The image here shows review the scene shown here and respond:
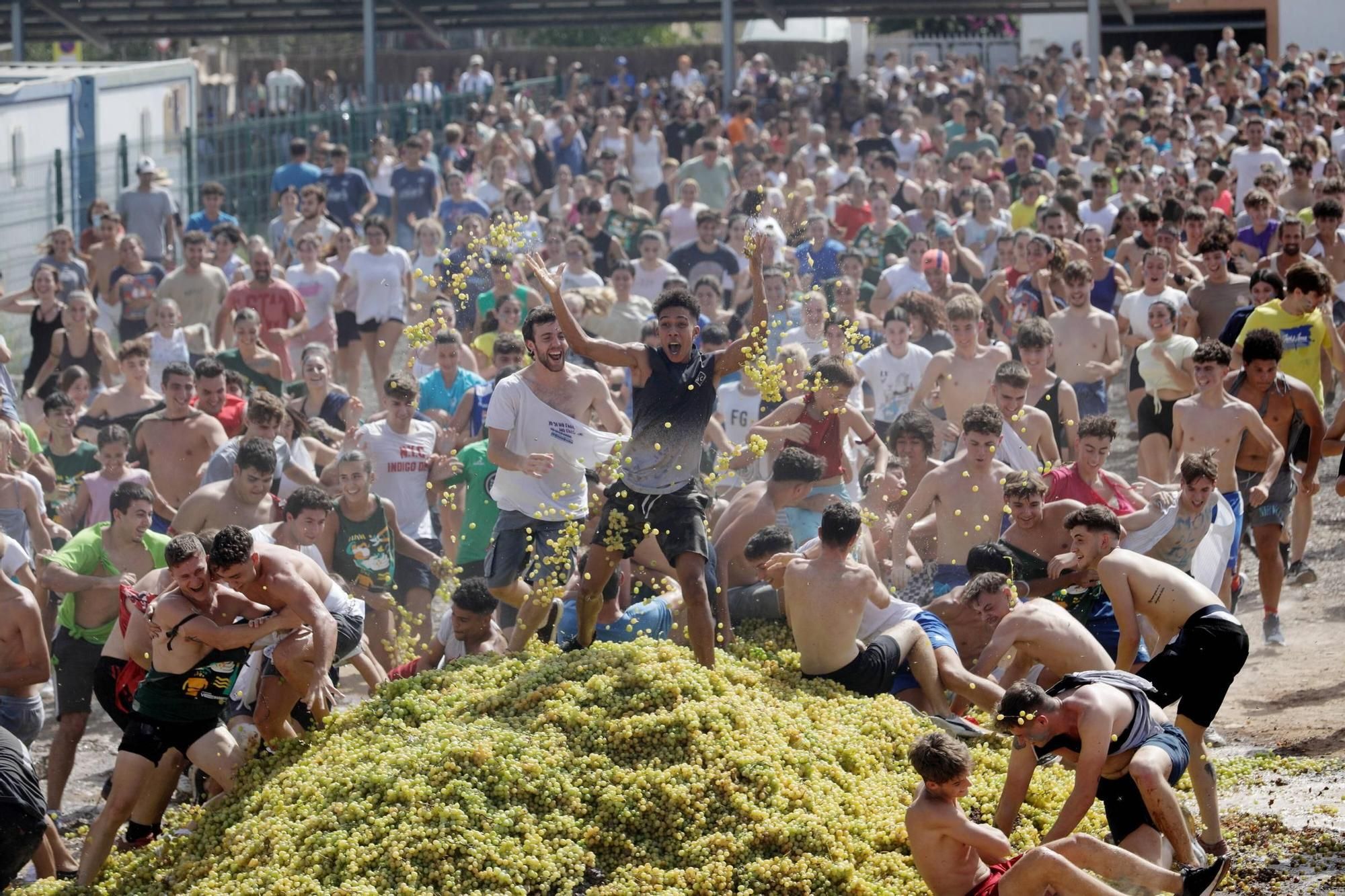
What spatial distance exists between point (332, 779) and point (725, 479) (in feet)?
15.3

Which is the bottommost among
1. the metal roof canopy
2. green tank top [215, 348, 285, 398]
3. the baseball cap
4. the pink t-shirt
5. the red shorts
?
the red shorts

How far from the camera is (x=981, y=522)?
32.1 ft

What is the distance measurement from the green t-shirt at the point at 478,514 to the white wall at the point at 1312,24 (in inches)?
993

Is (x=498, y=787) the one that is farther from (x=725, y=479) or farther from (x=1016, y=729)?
(x=725, y=479)

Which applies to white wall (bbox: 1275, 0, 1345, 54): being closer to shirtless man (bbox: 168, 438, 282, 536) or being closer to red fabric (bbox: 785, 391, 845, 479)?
red fabric (bbox: 785, 391, 845, 479)

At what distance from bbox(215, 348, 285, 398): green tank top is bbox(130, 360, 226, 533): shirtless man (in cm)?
191

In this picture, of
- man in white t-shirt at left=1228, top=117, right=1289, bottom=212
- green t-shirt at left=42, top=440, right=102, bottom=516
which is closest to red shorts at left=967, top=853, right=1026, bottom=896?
green t-shirt at left=42, top=440, right=102, bottom=516

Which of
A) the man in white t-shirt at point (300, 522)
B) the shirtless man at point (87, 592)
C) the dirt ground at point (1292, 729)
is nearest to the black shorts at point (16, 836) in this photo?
the shirtless man at point (87, 592)

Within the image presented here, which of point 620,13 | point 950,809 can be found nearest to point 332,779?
point 950,809

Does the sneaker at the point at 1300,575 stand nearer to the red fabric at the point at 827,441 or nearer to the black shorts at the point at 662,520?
the red fabric at the point at 827,441

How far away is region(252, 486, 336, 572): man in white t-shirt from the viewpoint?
9312 mm

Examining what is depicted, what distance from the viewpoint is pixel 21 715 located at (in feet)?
27.6

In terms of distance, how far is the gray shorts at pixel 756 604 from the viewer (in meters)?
9.69

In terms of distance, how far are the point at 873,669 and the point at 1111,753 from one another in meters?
1.93
